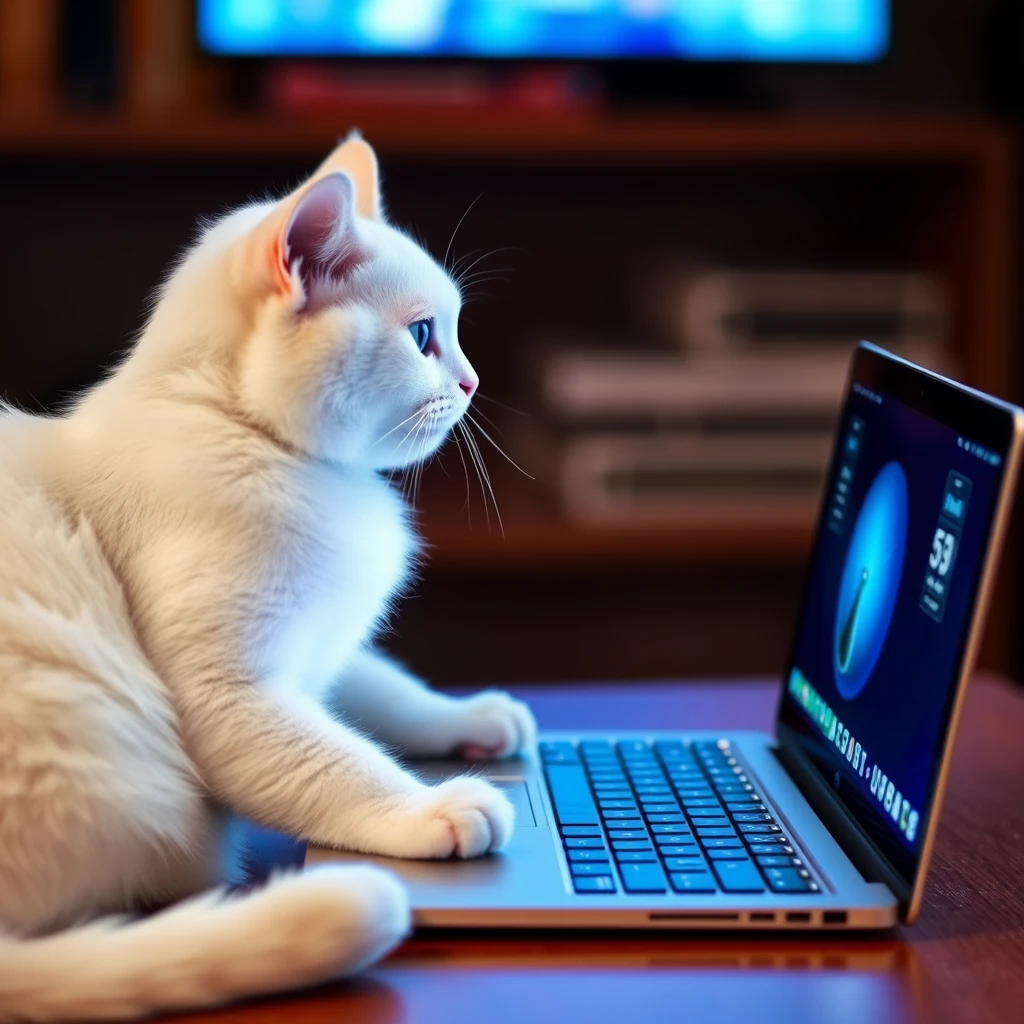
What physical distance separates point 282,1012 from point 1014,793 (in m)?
0.50

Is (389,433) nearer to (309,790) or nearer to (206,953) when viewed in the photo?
(309,790)

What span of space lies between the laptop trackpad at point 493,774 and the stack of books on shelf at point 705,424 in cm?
93

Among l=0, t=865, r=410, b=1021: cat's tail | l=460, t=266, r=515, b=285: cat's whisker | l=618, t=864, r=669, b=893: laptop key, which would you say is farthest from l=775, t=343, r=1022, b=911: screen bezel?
l=460, t=266, r=515, b=285: cat's whisker

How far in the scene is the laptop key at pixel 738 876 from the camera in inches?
25.1

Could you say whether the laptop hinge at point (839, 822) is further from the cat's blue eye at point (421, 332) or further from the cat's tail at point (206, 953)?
the cat's blue eye at point (421, 332)

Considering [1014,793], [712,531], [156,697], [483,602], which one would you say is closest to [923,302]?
[712,531]

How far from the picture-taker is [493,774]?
823 mm

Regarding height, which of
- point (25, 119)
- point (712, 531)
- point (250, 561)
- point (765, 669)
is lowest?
point (765, 669)

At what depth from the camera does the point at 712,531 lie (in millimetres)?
1757

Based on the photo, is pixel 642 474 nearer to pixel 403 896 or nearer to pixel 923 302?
pixel 923 302

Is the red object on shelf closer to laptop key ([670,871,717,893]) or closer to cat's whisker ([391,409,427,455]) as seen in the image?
cat's whisker ([391,409,427,455])

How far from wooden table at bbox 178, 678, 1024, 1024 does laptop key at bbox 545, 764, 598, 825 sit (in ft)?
0.36

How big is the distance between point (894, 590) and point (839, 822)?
0.13m

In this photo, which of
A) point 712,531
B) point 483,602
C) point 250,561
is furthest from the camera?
point 483,602
